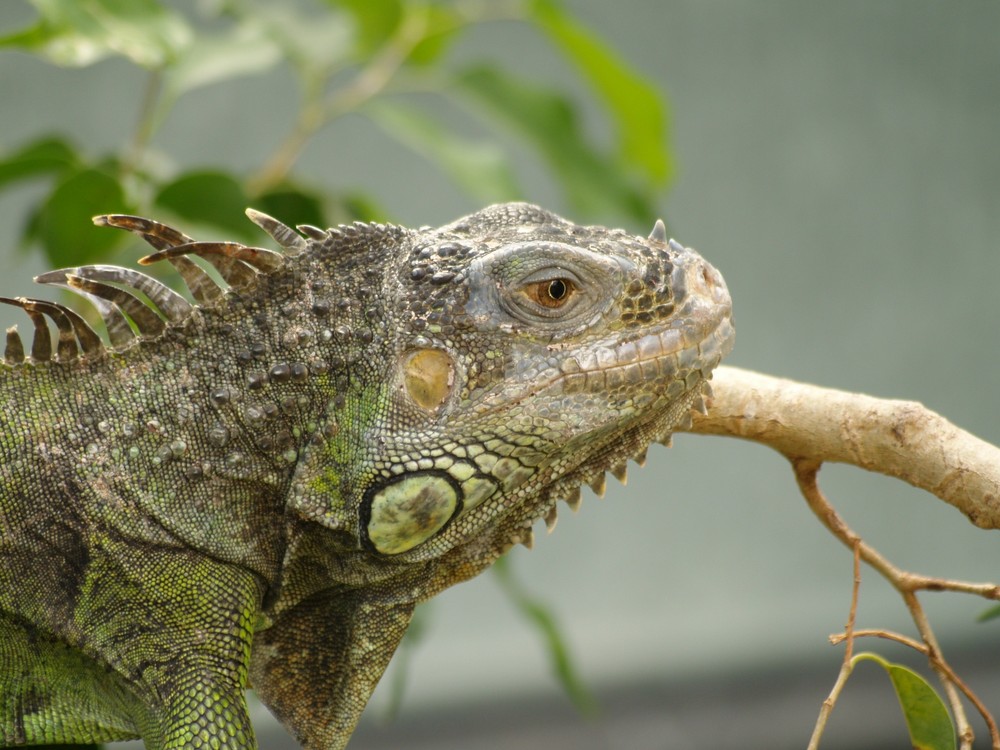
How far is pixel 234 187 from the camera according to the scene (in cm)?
288

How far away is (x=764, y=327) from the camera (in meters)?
6.53

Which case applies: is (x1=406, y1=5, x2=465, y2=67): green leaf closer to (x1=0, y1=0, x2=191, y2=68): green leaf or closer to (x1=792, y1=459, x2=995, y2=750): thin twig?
(x1=0, y1=0, x2=191, y2=68): green leaf

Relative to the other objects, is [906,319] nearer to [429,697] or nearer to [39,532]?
[429,697]

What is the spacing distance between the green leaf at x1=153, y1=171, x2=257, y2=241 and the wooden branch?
142 cm

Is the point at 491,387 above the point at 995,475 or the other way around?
above

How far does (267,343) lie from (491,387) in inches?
16.0

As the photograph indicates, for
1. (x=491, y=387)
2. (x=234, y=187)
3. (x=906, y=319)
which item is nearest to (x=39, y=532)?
(x=491, y=387)

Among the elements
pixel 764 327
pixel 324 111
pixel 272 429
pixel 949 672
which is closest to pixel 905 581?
pixel 949 672

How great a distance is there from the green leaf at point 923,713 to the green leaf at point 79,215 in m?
2.15

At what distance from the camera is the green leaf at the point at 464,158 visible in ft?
10.9

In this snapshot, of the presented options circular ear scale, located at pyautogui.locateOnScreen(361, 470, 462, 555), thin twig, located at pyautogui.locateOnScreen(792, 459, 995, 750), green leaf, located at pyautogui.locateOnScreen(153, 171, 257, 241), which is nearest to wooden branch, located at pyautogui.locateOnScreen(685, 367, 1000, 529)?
thin twig, located at pyautogui.locateOnScreen(792, 459, 995, 750)

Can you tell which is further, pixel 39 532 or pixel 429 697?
pixel 429 697

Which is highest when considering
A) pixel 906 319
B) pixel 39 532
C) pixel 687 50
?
pixel 687 50

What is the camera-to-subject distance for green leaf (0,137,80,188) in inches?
121
